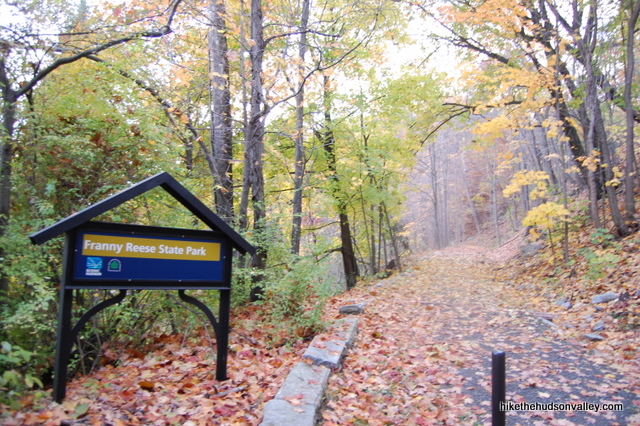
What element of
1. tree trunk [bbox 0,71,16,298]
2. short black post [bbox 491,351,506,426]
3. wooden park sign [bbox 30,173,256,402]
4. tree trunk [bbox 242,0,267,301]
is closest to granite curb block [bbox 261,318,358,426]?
wooden park sign [bbox 30,173,256,402]

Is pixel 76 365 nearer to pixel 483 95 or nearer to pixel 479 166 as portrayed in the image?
pixel 483 95

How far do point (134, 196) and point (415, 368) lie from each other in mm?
4257

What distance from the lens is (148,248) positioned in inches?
146

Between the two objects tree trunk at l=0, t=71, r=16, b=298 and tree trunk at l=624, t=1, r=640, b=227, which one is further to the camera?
tree trunk at l=624, t=1, r=640, b=227

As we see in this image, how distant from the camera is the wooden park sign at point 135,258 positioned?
3.33m

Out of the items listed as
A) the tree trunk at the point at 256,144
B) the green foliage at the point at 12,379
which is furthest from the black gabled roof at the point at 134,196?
A: the tree trunk at the point at 256,144

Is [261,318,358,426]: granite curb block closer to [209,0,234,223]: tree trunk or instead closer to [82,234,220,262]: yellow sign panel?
[82,234,220,262]: yellow sign panel

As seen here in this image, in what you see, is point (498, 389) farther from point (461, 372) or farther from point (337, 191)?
point (337, 191)

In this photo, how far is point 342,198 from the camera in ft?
44.9

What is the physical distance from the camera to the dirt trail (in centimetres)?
383

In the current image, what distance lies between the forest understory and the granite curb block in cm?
16

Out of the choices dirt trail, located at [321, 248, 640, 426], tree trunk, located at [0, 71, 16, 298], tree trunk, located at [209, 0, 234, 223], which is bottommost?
dirt trail, located at [321, 248, 640, 426]

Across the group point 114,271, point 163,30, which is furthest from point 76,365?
point 163,30

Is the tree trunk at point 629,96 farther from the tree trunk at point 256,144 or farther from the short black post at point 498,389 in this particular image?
the short black post at point 498,389
